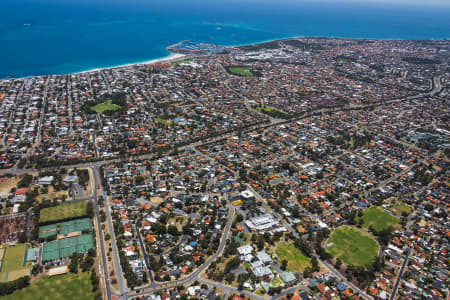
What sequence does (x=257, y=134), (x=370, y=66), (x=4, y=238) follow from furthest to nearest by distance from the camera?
(x=370, y=66)
(x=257, y=134)
(x=4, y=238)

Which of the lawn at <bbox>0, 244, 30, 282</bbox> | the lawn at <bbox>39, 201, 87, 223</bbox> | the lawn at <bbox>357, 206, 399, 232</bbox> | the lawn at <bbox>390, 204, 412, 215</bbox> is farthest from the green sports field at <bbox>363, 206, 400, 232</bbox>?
→ the lawn at <bbox>0, 244, 30, 282</bbox>

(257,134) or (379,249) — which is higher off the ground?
(257,134)

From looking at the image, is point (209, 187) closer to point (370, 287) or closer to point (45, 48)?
point (370, 287)

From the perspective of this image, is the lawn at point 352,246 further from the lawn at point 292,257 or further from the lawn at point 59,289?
the lawn at point 59,289

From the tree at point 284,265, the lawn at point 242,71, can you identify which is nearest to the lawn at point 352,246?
the tree at point 284,265

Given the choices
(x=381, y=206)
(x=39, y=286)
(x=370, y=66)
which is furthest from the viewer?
(x=370, y=66)

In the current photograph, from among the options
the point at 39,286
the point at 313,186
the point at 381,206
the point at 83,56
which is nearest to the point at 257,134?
the point at 313,186

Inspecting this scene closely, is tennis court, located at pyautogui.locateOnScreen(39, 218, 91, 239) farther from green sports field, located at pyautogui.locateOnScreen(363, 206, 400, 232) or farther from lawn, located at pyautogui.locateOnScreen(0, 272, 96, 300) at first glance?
green sports field, located at pyautogui.locateOnScreen(363, 206, 400, 232)
